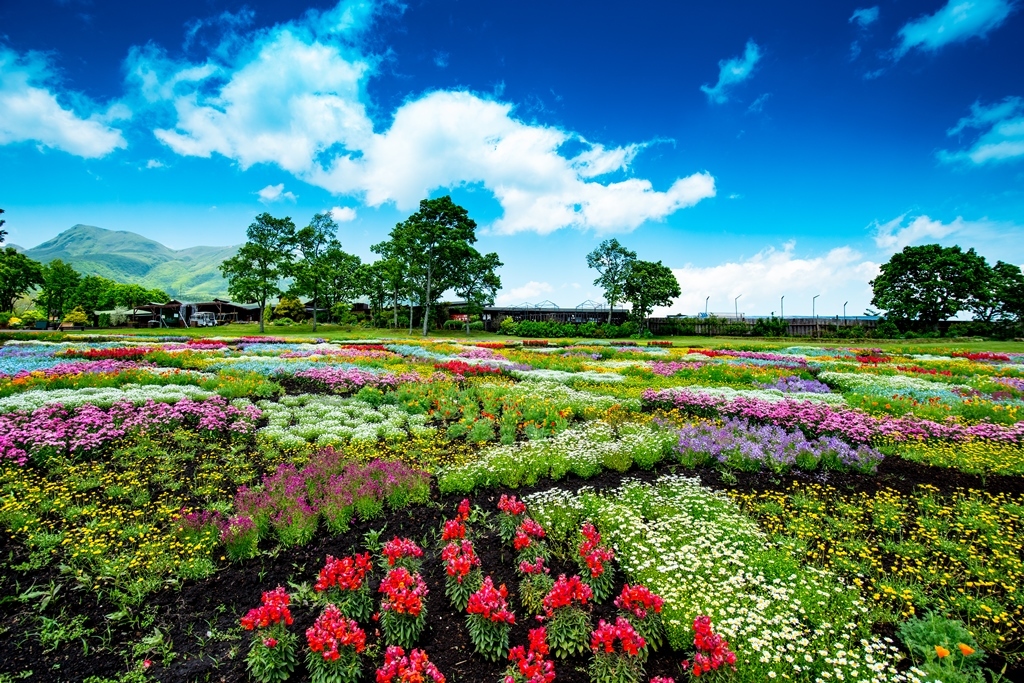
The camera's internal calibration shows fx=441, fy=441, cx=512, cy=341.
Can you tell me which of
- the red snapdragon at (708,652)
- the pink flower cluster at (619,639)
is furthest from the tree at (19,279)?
the red snapdragon at (708,652)

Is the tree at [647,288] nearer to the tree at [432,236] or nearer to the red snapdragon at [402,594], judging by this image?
the tree at [432,236]

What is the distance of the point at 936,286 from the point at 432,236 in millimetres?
58451

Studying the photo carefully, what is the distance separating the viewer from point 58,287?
6581cm

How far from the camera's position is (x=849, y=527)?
209 inches

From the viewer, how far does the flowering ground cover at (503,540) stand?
3609mm

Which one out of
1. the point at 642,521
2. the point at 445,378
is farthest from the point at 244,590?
the point at 445,378

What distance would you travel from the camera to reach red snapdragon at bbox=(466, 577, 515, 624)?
366cm

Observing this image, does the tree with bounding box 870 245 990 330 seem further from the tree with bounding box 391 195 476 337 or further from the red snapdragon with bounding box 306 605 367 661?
the red snapdragon with bounding box 306 605 367 661

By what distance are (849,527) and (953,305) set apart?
66826mm

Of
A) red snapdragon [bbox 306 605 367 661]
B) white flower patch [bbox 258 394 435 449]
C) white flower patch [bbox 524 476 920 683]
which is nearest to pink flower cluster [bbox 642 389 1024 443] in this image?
white flower patch [bbox 524 476 920 683]

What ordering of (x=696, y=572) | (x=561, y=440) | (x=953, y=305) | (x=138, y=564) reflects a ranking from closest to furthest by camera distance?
(x=696, y=572)
(x=138, y=564)
(x=561, y=440)
(x=953, y=305)

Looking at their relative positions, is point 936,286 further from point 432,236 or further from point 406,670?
point 406,670

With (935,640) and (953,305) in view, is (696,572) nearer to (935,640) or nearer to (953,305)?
(935,640)

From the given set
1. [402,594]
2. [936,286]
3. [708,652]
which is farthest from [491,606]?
[936,286]
